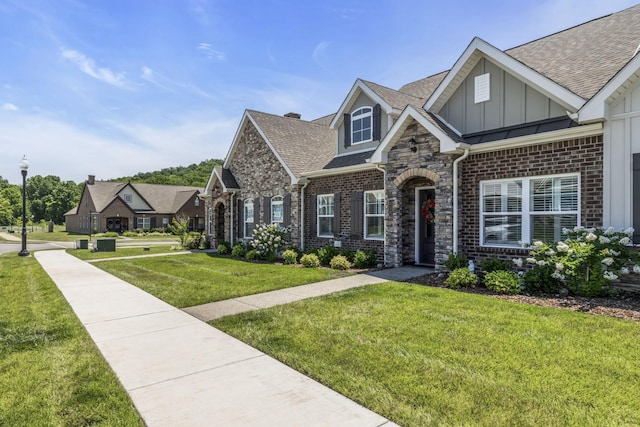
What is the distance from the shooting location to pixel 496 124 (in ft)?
31.1

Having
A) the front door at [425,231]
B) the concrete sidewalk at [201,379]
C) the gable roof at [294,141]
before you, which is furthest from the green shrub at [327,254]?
the concrete sidewalk at [201,379]

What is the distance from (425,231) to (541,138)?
164 inches

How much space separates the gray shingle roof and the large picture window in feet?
23.6

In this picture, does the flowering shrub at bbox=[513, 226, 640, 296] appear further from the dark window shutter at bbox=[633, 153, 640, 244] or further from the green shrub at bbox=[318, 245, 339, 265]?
the green shrub at bbox=[318, 245, 339, 265]

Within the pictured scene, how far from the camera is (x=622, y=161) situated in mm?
7195

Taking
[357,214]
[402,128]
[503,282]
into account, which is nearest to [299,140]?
[357,214]

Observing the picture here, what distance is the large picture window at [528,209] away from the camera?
26.5 ft

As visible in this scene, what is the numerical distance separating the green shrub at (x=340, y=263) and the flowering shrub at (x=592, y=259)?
5.43m

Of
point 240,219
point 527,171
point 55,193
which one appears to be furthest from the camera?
point 55,193

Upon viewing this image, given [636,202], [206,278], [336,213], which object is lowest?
[206,278]

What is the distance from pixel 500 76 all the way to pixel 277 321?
821 centimetres

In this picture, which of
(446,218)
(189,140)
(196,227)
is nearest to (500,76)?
(446,218)

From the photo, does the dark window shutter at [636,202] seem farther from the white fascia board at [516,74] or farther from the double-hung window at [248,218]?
the double-hung window at [248,218]

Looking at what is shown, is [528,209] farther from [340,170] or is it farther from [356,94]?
[356,94]
